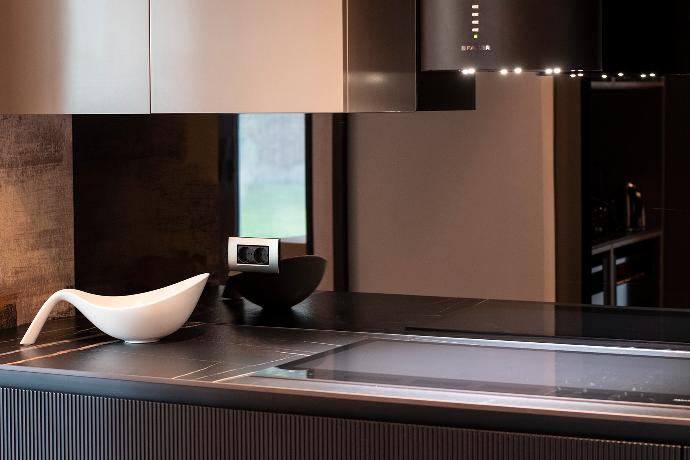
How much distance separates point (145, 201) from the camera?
3.32 m

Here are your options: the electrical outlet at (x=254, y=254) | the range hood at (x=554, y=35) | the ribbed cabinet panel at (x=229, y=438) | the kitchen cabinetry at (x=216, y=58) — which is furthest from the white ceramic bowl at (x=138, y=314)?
the range hood at (x=554, y=35)

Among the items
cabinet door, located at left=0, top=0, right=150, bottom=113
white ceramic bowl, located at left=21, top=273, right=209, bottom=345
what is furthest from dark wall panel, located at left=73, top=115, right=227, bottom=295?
cabinet door, located at left=0, top=0, right=150, bottom=113

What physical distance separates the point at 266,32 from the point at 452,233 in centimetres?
68

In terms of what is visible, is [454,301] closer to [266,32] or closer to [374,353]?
[374,353]

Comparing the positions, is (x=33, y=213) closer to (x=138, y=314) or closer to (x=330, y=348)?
(x=138, y=314)

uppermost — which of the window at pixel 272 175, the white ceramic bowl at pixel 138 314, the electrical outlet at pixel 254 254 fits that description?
the window at pixel 272 175

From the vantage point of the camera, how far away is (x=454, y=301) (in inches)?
118

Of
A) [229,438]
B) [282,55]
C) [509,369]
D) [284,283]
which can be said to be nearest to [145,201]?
[284,283]

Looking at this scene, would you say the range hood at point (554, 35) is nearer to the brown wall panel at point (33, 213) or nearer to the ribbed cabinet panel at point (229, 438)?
the ribbed cabinet panel at point (229, 438)

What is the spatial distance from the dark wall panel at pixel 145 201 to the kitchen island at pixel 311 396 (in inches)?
5.9

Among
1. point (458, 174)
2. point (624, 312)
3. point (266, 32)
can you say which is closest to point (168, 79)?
point (266, 32)

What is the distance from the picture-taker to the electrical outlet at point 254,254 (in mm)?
3143

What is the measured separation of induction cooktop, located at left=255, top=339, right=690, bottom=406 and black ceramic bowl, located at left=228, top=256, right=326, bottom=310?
10.7 inches

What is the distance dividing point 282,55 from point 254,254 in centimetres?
67
